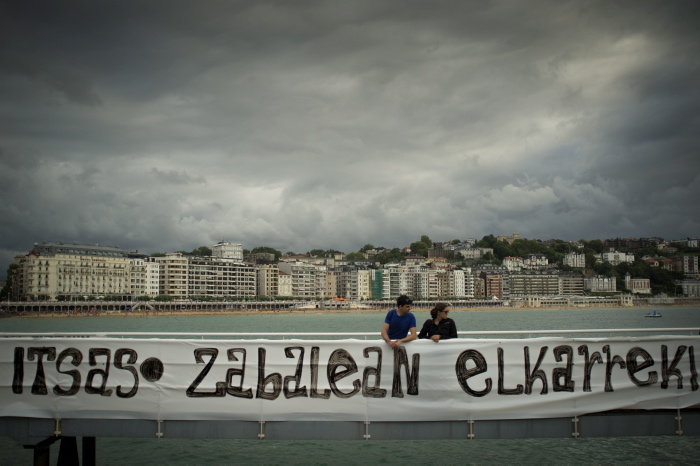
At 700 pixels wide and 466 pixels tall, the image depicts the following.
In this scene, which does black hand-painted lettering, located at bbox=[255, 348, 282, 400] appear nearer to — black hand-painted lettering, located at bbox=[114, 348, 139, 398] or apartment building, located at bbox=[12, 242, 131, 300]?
black hand-painted lettering, located at bbox=[114, 348, 139, 398]

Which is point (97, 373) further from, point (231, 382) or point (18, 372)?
point (231, 382)

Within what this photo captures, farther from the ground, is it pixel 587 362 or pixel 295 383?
pixel 587 362

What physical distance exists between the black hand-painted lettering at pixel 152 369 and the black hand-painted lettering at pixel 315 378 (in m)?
2.19

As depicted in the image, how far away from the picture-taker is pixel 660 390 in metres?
9.01

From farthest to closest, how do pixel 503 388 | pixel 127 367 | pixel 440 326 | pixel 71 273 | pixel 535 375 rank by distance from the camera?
pixel 71 273
pixel 440 326
pixel 127 367
pixel 535 375
pixel 503 388

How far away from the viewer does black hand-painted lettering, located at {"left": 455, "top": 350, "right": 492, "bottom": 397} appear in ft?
29.0

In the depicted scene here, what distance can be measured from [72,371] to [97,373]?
0.37 m

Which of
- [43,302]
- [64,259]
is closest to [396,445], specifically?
[43,302]

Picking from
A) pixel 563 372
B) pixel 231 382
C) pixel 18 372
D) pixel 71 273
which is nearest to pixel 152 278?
pixel 71 273

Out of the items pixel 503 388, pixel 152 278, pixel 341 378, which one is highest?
pixel 152 278

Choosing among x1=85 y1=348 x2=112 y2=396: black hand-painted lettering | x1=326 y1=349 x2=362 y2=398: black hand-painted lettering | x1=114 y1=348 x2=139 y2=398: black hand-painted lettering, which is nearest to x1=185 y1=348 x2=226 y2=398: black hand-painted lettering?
x1=114 y1=348 x2=139 y2=398: black hand-painted lettering

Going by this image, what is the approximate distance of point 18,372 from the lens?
9.05 metres

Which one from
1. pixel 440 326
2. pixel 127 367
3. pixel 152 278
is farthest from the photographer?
pixel 152 278

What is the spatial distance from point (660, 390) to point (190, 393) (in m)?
6.85
